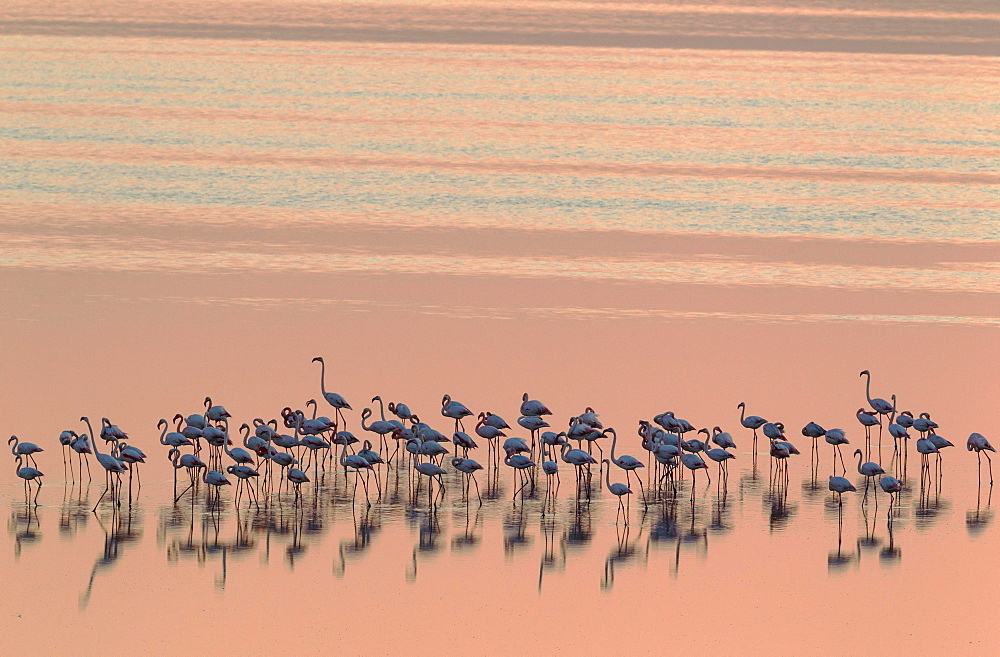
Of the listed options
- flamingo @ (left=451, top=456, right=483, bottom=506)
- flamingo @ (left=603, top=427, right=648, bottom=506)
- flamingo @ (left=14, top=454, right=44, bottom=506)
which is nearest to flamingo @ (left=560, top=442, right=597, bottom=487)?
flamingo @ (left=603, top=427, right=648, bottom=506)

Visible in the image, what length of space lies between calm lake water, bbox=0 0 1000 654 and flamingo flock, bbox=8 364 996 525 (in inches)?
9.3

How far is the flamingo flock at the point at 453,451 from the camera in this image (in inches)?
656

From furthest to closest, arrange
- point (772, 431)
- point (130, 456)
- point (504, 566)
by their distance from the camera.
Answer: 1. point (772, 431)
2. point (130, 456)
3. point (504, 566)

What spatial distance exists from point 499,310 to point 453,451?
207 inches

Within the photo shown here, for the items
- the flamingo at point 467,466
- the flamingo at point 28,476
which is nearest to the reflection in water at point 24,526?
the flamingo at point 28,476

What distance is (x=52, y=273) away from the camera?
2525 cm

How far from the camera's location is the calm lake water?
45.9ft

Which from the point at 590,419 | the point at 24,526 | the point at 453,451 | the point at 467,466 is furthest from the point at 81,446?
the point at 590,419

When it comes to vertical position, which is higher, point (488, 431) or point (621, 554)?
point (488, 431)

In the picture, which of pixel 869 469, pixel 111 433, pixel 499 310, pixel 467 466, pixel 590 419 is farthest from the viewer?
pixel 499 310

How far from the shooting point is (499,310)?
23.8 metres

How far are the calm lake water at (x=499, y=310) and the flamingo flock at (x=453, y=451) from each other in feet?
0.77

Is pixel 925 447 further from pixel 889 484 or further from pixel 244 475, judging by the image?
pixel 244 475

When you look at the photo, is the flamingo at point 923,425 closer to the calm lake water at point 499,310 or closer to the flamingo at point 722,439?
the calm lake water at point 499,310
